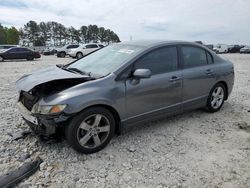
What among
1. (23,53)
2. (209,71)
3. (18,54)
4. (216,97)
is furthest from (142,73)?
(23,53)

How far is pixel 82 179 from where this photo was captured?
10.3ft

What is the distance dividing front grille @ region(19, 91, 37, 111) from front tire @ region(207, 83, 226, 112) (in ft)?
11.0

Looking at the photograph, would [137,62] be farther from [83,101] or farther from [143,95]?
[83,101]

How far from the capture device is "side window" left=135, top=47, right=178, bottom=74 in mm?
4211

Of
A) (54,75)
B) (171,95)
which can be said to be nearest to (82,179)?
(54,75)

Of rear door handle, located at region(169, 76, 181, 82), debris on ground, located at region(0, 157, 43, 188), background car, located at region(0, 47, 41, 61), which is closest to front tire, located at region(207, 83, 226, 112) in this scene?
rear door handle, located at region(169, 76, 181, 82)

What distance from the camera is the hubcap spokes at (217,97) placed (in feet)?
17.9

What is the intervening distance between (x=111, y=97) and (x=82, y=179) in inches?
45.5

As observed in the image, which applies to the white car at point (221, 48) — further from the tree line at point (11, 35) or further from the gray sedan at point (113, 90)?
the tree line at point (11, 35)

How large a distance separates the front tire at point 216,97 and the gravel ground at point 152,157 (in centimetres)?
47

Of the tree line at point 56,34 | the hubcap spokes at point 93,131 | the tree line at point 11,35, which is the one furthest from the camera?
the tree line at point 56,34

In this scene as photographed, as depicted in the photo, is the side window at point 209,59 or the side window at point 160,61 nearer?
the side window at point 160,61

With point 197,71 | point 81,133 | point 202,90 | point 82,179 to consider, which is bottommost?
point 82,179

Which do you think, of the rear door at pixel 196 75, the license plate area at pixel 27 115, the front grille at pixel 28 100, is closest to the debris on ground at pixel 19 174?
the license plate area at pixel 27 115
